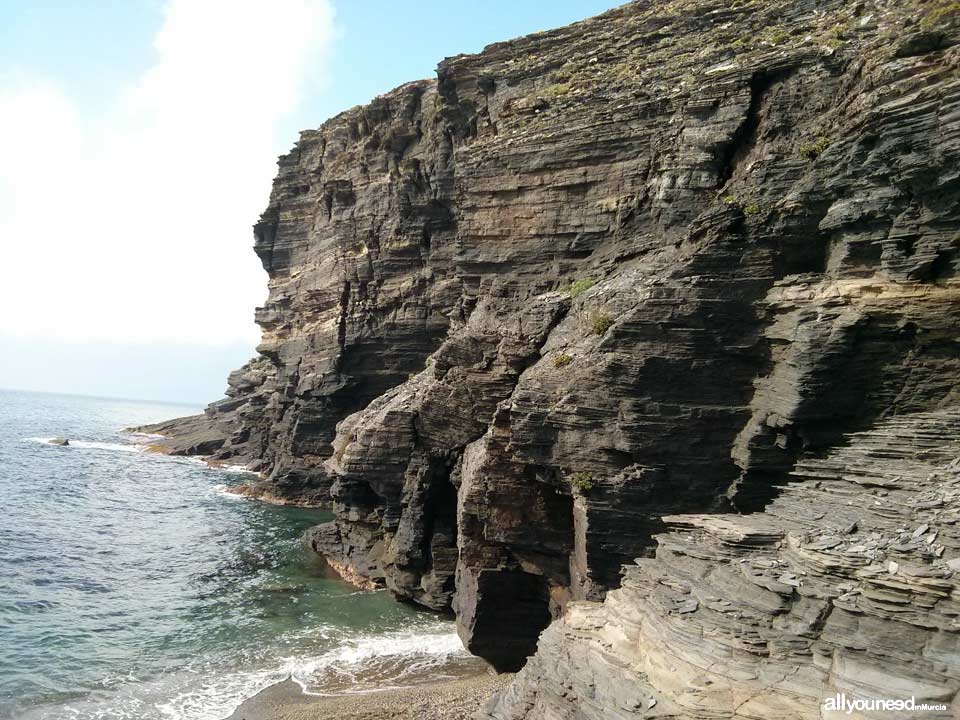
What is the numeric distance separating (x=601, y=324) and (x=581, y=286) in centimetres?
448

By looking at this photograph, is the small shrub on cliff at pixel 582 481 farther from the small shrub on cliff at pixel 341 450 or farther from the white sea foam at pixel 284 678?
the small shrub on cliff at pixel 341 450

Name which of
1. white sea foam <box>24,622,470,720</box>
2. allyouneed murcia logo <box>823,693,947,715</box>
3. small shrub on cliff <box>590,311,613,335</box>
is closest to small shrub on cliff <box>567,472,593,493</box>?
small shrub on cliff <box>590,311,613,335</box>

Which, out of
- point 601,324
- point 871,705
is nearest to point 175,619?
point 601,324

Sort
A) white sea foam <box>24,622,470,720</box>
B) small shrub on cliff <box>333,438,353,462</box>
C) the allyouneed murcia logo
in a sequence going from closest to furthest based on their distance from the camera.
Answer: the allyouneed murcia logo, white sea foam <box>24,622,470,720</box>, small shrub on cliff <box>333,438,353,462</box>

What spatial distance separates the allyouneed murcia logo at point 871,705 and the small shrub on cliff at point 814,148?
44.4 feet

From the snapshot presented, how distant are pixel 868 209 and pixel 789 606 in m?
9.99

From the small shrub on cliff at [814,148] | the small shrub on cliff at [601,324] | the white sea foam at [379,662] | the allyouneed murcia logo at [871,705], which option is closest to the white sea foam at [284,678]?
the white sea foam at [379,662]

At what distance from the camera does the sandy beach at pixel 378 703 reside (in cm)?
1714

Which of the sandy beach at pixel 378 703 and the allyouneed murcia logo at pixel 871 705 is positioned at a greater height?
the allyouneed murcia logo at pixel 871 705

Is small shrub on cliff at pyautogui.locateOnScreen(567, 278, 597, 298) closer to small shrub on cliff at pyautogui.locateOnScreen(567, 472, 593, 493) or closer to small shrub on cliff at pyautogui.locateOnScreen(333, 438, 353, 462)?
small shrub on cliff at pyautogui.locateOnScreen(567, 472, 593, 493)

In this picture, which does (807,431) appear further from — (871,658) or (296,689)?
(296,689)

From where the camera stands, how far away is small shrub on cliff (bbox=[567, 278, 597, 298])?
2256 cm

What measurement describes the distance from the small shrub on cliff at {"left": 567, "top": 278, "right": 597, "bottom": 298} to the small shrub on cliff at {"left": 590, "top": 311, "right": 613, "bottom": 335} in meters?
3.13

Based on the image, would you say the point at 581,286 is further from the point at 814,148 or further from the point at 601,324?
the point at 814,148
